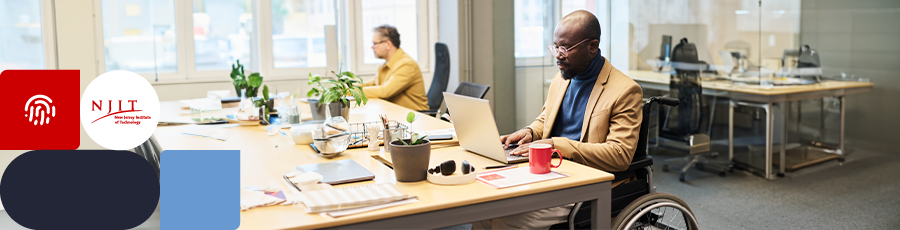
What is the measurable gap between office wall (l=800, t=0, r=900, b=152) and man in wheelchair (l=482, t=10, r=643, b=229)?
2121mm

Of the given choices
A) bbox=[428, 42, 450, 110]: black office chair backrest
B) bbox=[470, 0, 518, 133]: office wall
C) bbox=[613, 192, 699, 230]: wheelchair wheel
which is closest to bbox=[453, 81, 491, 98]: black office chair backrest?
bbox=[428, 42, 450, 110]: black office chair backrest

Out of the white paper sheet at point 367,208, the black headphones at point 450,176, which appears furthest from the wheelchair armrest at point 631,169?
the white paper sheet at point 367,208

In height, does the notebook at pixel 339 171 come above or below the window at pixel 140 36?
below

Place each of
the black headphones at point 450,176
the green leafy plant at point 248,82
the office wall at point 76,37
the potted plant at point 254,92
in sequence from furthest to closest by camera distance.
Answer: the office wall at point 76,37 → the green leafy plant at point 248,82 → the potted plant at point 254,92 → the black headphones at point 450,176

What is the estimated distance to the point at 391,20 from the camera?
20.2ft

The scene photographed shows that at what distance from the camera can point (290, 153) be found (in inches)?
86.0

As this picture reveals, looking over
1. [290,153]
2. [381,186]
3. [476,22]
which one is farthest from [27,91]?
[476,22]

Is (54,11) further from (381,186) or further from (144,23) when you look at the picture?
(381,186)

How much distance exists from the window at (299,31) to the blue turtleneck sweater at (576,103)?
389 centimetres

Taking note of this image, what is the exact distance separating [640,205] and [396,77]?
2.82 m

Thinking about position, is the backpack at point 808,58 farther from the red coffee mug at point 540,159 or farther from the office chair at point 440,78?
the red coffee mug at point 540,159

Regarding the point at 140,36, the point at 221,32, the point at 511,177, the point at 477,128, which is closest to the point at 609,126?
the point at 477,128

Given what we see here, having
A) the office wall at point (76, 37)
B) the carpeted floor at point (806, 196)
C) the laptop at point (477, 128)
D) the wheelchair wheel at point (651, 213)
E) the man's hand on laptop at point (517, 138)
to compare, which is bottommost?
the carpeted floor at point (806, 196)

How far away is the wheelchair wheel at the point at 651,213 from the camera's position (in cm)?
180
